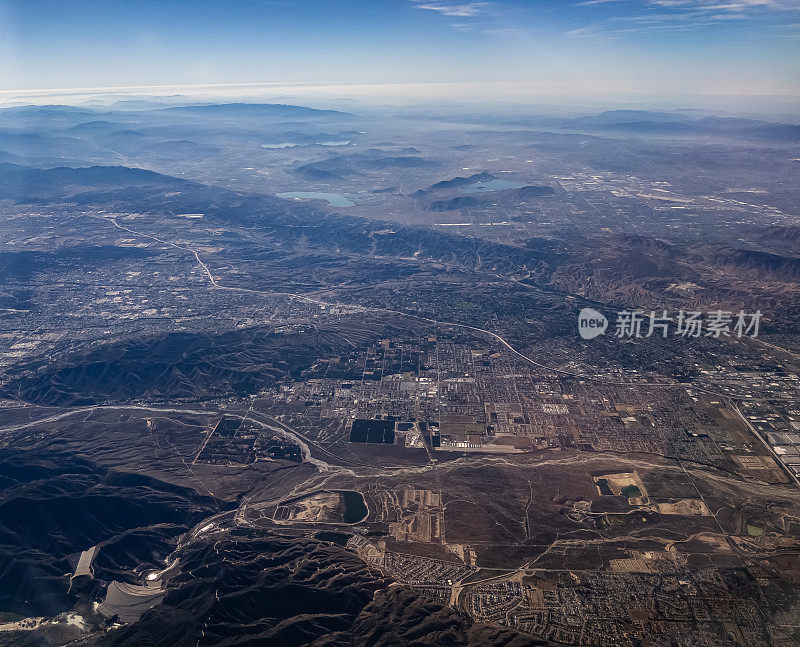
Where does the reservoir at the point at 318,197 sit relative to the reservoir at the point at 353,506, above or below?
above

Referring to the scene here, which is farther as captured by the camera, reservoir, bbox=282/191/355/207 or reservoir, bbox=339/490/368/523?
reservoir, bbox=282/191/355/207

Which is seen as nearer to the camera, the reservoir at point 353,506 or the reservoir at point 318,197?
the reservoir at point 353,506

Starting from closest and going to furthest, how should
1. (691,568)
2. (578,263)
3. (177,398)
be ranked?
(691,568), (177,398), (578,263)

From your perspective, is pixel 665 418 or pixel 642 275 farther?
pixel 642 275

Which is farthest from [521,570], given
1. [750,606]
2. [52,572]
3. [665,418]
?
[52,572]

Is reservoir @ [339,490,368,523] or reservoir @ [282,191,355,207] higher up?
reservoir @ [282,191,355,207]

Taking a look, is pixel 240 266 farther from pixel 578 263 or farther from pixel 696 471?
pixel 696 471

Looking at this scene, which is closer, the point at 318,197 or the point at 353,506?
the point at 353,506

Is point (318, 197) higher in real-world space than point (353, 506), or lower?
higher
